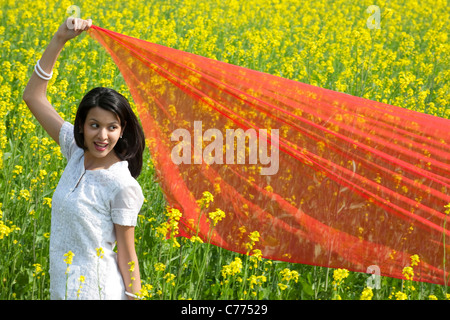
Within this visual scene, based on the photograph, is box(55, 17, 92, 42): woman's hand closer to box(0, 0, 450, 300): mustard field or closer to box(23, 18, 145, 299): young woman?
box(23, 18, 145, 299): young woman

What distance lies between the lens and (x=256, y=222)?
2846 mm

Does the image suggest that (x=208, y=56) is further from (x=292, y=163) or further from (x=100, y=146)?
(x=100, y=146)

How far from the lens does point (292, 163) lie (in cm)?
282

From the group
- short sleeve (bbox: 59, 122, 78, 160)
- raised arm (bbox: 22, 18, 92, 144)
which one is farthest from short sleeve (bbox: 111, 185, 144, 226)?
raised arm (bbox: 22, 18, 92, 144)

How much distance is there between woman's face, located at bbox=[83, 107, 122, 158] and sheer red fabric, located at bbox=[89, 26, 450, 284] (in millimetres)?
801

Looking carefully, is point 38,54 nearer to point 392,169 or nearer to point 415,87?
point 415,87

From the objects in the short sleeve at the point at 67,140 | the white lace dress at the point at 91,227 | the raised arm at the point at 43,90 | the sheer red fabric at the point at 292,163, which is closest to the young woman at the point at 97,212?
the white lace dress at the point at 91,227

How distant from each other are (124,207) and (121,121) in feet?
0.95

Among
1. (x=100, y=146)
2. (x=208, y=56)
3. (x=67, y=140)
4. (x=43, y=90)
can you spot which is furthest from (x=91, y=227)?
(x=208, y=56)

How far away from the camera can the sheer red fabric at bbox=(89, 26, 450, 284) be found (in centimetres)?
273

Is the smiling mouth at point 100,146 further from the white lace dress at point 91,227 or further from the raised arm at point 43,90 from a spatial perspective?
the raised arm at point 43,90

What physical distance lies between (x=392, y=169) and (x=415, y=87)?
289 cm

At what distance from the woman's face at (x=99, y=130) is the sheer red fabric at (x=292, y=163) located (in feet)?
2.63
